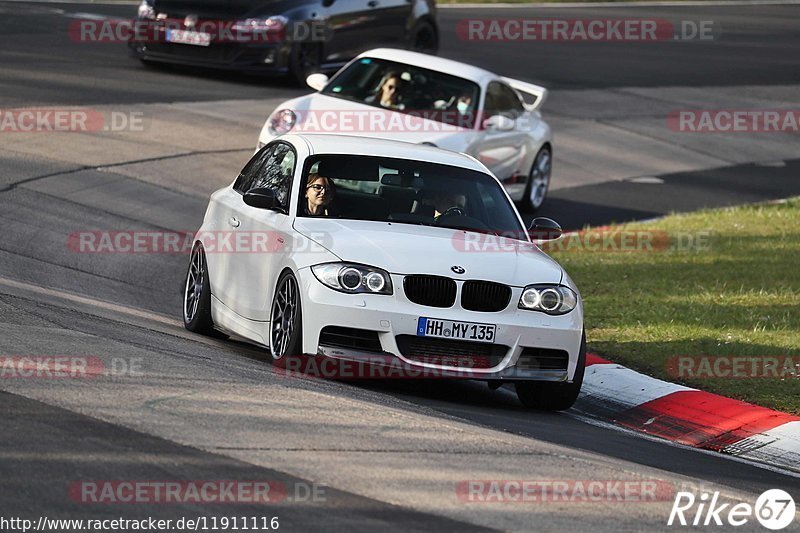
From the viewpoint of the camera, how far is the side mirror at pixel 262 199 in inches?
393

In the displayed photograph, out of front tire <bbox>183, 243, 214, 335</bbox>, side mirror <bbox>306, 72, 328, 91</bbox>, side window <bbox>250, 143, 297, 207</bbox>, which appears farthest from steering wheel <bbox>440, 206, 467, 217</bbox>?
side mirror <bbox>306, 72, 328, 91</bbox>

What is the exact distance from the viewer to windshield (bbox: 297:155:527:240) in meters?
9.97

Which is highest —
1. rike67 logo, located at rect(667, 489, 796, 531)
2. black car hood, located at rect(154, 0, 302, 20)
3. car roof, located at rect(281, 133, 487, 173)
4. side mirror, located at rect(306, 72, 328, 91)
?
black car hood, located at rect(154, 0, 302, 20)

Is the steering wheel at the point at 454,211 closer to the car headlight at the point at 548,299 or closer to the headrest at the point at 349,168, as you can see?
the headrest at the point at 349,168

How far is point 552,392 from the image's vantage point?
955 cm

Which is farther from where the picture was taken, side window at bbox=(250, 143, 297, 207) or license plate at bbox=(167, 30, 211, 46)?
license plate at bbox=(167, 30, 211, 46)

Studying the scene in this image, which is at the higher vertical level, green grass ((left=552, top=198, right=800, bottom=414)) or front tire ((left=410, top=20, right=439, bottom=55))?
front tire ((left=410, top=20, right=439, bottom=55))

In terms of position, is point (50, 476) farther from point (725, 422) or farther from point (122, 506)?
point (725, 422)

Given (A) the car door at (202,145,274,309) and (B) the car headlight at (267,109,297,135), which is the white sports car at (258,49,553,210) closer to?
(B) the car headlight at (267,109,297,135)

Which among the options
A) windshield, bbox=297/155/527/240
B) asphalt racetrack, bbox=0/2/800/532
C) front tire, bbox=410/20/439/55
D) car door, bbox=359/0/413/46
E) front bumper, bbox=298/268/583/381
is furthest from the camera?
front tire, bbox=410/20/439/55

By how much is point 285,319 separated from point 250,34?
12.5m

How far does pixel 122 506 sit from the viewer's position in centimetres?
594

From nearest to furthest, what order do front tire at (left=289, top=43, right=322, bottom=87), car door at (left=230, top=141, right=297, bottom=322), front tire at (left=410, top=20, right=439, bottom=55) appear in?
car door at (left=230, top=141, right=297, bottom=322) → front tire at (left=289, top=43, right=322, bottom=87) → front tire at (left=410, top=20, right=439, bottom=55)

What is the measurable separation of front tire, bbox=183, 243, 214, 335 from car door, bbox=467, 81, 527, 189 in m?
5.61
